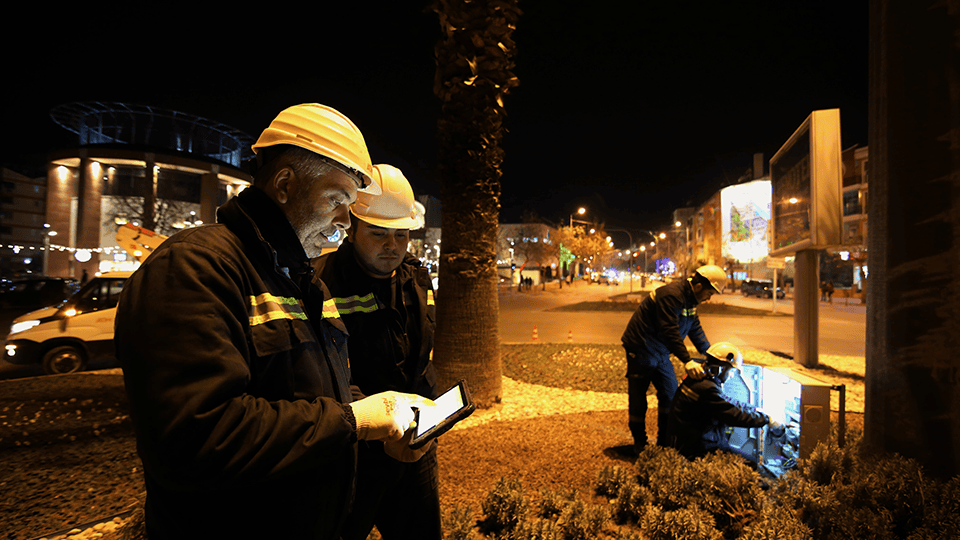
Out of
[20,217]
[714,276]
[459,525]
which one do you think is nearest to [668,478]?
[459,525]

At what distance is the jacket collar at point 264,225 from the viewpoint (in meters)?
1.35

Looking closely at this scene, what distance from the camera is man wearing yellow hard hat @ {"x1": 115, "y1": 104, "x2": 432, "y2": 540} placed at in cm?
102

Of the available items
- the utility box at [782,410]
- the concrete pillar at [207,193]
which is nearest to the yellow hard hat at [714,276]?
the utility box at [782,410]

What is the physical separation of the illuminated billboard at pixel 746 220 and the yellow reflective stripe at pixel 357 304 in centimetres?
3775

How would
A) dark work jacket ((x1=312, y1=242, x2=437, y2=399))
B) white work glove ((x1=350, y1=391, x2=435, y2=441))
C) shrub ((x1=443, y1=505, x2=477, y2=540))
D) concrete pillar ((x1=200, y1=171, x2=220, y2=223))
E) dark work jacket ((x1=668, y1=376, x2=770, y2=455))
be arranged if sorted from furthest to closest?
concrete pillar ((x1=200, y1=171, x2=220, y2=223)) < dark work jacket ((x1=668, y1=376, x2=770, y2=455)) < shrub ((x1=443, y1=505, x2=477, y2=540)) < dark work jacket ((x1=312, y1=242, x2=437, y2=399)) < white work glove ((x1=350, y1=391, x2=435, y2=441))

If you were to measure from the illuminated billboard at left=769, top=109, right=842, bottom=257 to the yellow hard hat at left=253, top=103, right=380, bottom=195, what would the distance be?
28.8 ft

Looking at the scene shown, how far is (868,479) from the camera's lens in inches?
107

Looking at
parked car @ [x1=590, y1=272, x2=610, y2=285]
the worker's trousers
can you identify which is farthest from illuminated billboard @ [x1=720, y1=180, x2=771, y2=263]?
the worker's trousers

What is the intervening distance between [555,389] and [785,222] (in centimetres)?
641

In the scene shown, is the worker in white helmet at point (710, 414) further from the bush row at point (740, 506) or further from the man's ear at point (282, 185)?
the man's ear at point (282, 185)

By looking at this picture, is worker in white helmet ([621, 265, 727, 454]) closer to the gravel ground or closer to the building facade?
the gravel ground

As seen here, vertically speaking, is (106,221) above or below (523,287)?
above

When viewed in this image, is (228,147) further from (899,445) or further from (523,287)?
(899,445)

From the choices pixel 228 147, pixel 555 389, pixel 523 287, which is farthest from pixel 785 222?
pixel 228 147
